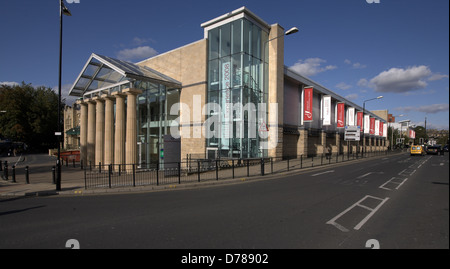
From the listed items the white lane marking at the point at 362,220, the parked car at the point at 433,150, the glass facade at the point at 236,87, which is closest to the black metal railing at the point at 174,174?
the glass facade at the point at 236,87

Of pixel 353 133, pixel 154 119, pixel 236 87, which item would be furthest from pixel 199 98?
pixel 353 133

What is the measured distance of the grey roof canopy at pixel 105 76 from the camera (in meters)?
19.6

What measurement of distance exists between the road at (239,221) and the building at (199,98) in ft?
36.2

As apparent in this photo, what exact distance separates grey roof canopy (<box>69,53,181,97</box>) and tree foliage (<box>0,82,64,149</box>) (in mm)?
38464

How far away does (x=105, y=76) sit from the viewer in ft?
73.5

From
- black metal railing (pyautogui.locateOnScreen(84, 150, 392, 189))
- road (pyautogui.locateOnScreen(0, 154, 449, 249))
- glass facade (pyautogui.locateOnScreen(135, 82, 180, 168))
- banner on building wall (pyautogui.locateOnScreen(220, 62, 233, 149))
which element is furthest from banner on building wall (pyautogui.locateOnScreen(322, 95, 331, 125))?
road (pyautogui.locateOnScreen(0, 154, 449, 249))

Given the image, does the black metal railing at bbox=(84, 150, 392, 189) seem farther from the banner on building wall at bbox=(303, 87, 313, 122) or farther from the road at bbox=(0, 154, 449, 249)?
the banner on building wall at bbox=(303, 87, 313, 122)

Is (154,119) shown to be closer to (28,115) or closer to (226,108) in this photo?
(226,108)

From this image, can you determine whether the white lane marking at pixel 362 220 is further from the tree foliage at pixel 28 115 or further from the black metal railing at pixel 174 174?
the tree foliage at pixel 28 115

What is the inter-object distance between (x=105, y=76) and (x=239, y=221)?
2203 cm

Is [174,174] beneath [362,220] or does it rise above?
beneath

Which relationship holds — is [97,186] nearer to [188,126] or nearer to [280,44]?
[188,126]
